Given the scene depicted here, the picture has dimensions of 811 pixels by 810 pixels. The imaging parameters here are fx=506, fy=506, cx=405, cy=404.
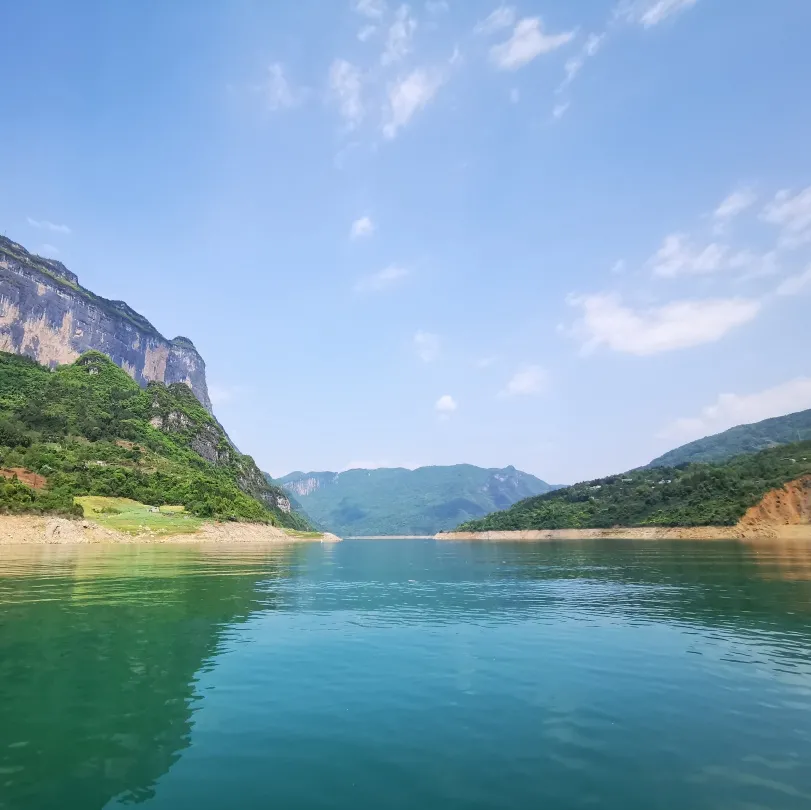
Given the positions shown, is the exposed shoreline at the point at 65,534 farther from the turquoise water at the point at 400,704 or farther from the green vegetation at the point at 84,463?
the turquoise water at the point at 400,704

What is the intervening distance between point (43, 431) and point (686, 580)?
178 m

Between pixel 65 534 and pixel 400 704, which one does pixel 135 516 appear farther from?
pixel 400 704

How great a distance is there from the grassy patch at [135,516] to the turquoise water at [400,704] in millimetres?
79627

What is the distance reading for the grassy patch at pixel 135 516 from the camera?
349 feet

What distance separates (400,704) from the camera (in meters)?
16.9

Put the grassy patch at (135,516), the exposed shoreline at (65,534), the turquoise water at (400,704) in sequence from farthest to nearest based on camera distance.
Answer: the grassy patch at (135,516)
the exposed shoreline at (65,534)
the turquoise water at (400,704)

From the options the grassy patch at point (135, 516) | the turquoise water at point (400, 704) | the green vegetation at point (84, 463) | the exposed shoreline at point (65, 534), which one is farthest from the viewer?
the green vegetation at point (84, 463)

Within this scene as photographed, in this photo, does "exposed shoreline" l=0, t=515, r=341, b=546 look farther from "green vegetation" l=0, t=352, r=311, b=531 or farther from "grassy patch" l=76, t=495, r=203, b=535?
"green vegetation" l=0, t=352, r=311, b=531

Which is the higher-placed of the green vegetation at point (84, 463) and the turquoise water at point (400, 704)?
the green vegetation at point (84, 463)

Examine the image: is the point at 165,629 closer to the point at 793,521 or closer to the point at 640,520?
the point at 793,521

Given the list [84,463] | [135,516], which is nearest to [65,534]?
[135,516]

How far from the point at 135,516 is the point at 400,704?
116m

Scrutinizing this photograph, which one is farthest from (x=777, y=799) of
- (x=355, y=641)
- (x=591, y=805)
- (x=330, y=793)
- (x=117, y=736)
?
(x=355, y=641)

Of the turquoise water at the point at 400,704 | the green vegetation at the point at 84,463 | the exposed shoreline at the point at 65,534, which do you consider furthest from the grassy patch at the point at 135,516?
the turquoise water at the point at 400,704
